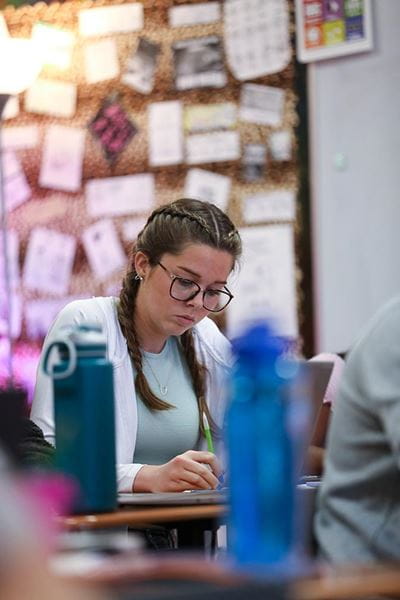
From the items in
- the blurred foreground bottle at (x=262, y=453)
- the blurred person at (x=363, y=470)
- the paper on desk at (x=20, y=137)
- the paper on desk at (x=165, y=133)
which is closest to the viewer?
the blurred foreground bottle at (x=262, y=453)

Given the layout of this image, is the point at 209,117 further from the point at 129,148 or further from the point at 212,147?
the point at 129,148

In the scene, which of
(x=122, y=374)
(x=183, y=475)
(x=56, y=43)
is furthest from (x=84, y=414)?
(x=56, y=43)

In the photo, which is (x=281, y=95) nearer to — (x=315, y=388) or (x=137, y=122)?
(x=137, y=122)

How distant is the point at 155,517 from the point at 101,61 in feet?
10.0

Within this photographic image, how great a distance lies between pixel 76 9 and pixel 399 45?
1361 mm

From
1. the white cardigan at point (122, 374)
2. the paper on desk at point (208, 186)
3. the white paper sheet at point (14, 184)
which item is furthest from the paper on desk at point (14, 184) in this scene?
the white cardigan at point (122, 374)

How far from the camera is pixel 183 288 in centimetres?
284

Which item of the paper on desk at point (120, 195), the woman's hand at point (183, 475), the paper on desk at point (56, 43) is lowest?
the woman's hand at point (183, 475)

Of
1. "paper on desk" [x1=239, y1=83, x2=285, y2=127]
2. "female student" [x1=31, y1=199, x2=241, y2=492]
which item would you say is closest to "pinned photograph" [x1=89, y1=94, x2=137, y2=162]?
"paper on desk" [x1=239, y1=83, x2=285, y2=127]

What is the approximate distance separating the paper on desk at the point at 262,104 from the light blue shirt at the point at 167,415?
153 cm

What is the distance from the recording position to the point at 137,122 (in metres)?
4.54

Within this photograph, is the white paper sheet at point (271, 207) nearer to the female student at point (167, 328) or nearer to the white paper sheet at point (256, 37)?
the white paper sheet at point (256, 37)

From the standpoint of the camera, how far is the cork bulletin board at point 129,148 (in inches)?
167

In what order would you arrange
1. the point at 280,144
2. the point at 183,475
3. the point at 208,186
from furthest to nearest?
the point at 208,186, the point at 280,144, the point at 183,475
